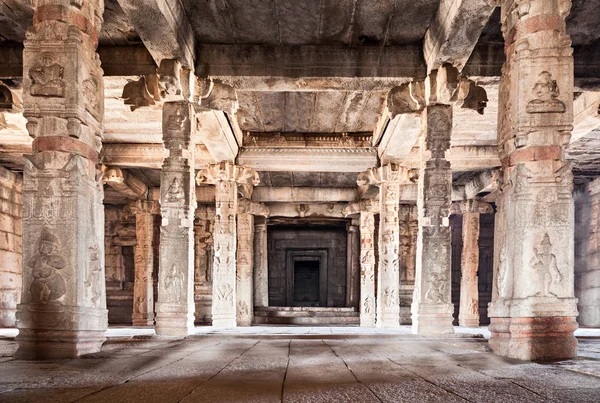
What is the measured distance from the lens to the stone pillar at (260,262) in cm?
1934

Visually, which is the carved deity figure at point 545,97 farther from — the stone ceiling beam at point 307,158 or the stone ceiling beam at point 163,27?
the stone ceiling beam at point 307,158

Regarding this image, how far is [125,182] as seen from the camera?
14.8 metres

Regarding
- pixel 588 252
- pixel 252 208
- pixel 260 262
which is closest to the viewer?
pixel 588 252

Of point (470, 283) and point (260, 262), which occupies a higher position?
point (260, 262)

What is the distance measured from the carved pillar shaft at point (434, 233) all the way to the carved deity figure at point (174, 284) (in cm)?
334

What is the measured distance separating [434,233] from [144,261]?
10960 mm

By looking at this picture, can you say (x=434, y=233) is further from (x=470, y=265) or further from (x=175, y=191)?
(x=470, y=265)

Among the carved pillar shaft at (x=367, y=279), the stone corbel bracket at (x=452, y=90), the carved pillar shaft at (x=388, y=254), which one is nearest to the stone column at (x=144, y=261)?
the carved pillar shaft at (x=367, y=279)

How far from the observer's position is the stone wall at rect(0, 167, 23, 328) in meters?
13.8

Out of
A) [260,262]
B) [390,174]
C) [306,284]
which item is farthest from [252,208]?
[306,284]

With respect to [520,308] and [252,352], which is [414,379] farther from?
[252,352]

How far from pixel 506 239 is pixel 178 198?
4699 mm

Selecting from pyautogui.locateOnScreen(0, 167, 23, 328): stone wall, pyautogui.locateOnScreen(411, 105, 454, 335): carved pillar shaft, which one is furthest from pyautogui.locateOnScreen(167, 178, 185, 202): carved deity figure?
pyautogui.locateOnScreen(0, 167, 23, 328): stone wall

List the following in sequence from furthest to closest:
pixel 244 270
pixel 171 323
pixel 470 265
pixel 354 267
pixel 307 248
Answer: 1. pixel 307 248
2. pixel 354 267
3. pixel 470 265
4. pixel 244 270
5. pixel 171 323
